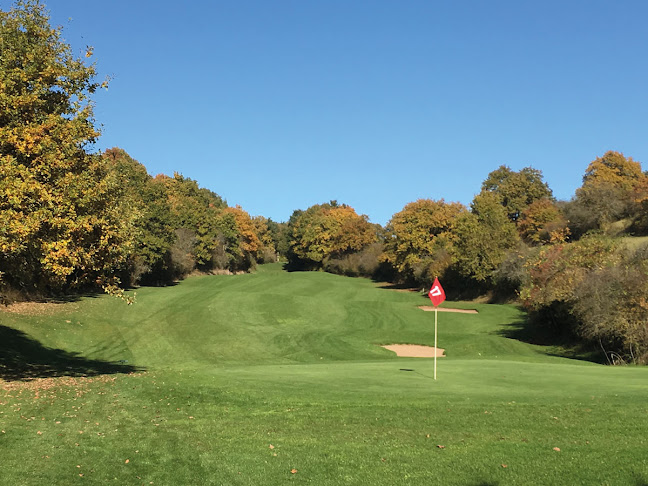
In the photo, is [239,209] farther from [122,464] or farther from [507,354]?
[122,464]

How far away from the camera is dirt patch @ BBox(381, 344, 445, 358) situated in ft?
105

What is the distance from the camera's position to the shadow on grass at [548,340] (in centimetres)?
3238

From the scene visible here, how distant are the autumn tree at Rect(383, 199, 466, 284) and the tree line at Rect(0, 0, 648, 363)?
229 mm

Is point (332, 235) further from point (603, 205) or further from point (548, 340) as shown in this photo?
point (548, 340)

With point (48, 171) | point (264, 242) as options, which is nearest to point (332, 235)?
point (264, 242)

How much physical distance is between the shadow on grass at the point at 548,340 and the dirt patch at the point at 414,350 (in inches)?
264

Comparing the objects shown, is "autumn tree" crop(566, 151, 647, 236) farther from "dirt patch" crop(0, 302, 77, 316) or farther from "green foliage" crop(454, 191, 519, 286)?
"dirt patch" crop(0, 302, 77, 316)

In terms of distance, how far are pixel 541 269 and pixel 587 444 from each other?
2881 cm

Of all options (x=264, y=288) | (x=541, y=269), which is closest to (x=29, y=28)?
(x=541, y=269)

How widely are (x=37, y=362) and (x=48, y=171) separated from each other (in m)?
14.0

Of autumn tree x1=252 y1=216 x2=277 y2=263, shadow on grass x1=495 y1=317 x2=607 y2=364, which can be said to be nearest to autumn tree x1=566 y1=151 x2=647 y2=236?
shadow on grass x1=495 y1=317 x2=607 y2=364

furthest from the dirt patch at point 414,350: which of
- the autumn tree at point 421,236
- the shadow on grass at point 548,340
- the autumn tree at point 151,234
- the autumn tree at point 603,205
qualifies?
the autumn tree at point 603,205

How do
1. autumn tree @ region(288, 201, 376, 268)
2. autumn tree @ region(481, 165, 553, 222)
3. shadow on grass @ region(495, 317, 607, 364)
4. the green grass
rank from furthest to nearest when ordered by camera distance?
autumn tree @ region(288, 201, 376, 268), autumn tree @ region(481, 165, 553, 222), shadow on grass @ region(495, 317, 607, 364), the green grass

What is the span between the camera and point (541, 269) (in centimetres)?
3606
